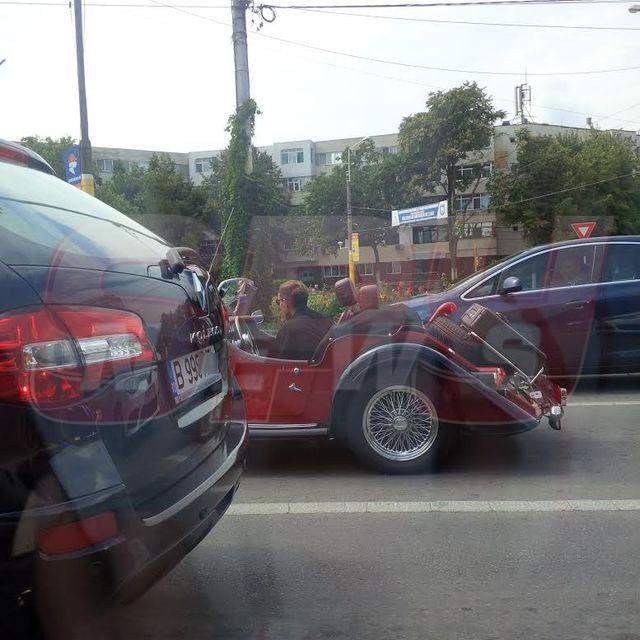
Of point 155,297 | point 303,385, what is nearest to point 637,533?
point 303,385

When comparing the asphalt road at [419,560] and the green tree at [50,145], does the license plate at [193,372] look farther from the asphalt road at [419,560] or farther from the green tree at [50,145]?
the green tree at [50,145]

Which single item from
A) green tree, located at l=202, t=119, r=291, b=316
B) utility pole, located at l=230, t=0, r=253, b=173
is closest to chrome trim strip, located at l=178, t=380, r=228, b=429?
green tree, located at l=202, t=119, r=291, b=316

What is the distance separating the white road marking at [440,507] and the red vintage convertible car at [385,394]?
0.63 metres

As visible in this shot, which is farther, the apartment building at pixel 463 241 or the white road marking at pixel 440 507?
the apartment building at pixel 463 241

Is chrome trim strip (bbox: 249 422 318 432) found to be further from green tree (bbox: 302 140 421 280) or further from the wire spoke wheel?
green tree (bbox: 302 140 421 280)

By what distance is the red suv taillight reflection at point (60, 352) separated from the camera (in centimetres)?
204

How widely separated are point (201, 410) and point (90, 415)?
2.35 ft

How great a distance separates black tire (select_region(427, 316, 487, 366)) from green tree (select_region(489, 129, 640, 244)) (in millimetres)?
40796

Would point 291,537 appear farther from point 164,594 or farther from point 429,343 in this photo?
point 429,343

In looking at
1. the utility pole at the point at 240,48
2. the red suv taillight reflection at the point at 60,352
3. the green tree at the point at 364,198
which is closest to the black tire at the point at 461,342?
the red suv taillight reflection at the point at 60,352

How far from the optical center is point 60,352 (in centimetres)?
214

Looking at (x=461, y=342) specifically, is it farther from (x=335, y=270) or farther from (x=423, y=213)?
(x=335, y=270)

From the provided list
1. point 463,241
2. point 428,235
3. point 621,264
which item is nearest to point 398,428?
point 621,264

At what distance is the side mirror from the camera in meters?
7.61
